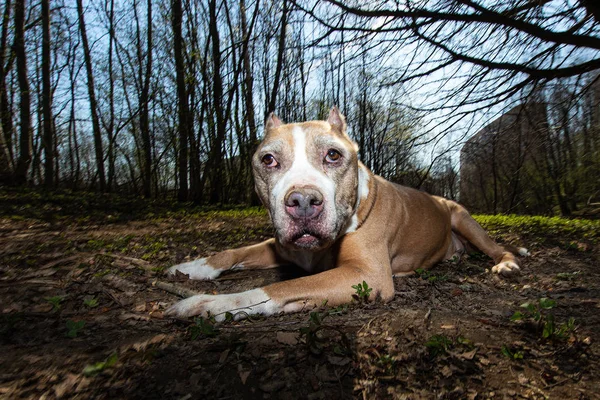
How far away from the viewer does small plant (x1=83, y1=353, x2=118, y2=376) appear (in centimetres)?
151

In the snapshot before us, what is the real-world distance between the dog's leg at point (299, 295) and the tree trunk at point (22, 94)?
12.4 metres

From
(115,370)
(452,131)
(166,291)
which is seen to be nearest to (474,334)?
(115,370)

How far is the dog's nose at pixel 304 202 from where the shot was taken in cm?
245

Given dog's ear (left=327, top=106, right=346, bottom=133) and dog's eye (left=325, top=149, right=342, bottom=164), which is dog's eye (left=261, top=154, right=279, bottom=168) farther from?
dog's ear (left=327, top=106, right=346, bottom=133)

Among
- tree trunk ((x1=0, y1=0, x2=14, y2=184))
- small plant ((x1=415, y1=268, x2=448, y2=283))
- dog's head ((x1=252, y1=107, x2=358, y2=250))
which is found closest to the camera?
dog's head ((x1=252, y1=107, x2=358, y2=250))

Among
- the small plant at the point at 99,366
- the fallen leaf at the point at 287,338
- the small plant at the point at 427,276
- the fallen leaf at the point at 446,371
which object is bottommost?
the small plant at the point at 427,276

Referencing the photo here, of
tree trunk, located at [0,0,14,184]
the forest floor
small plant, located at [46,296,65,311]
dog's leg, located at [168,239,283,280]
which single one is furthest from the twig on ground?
tree trunk, located at [0,0,14,184]

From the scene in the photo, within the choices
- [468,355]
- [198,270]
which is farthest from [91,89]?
[468,355]

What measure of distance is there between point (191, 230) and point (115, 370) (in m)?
5.29

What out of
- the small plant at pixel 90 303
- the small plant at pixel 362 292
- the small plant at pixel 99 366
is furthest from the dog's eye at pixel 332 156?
the small plant at pixel 90 303


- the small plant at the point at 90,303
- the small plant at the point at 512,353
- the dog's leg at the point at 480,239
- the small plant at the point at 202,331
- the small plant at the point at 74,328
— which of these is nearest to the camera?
the small plant at the point at 512,353

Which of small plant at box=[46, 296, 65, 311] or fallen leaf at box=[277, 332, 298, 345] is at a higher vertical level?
small plant at box=[46, 296, 65, 311]

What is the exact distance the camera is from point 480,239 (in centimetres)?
477

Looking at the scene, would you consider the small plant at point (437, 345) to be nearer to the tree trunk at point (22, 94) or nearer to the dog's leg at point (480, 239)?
the dog's leg at point (480, 239)
